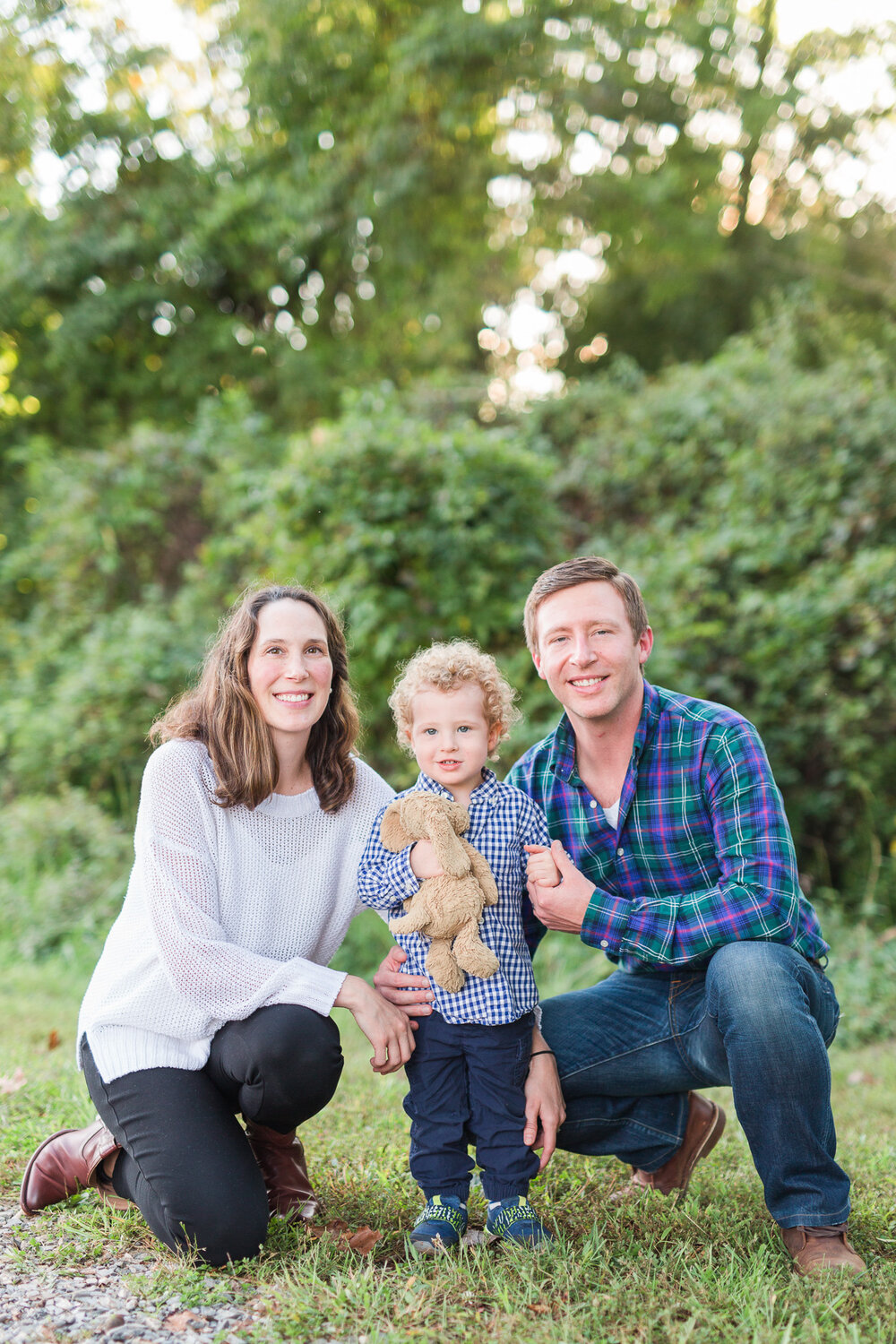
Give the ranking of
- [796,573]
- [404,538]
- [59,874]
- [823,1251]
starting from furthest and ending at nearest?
[59,874], [796,573], [404,538], [823,1251]

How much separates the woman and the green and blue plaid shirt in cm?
52

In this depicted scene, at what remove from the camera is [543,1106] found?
243 cm

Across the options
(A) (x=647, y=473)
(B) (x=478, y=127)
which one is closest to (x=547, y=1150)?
(A) (x=647, y=473)

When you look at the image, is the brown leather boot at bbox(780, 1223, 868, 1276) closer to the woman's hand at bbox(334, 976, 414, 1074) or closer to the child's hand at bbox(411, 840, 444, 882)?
the woman's hand at bbox(334, 976, 414, 1074)

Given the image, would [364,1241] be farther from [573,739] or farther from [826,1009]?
[573,739]

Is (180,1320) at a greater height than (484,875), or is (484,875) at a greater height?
(484,875)

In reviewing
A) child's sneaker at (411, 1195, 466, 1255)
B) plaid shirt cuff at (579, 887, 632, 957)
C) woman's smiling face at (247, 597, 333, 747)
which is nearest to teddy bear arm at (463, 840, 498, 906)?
plaid shirt cuff at (579, 887, 632, 957)

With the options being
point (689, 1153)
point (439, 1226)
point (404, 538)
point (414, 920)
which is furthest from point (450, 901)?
point (404, 538)

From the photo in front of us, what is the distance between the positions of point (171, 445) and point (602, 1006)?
7.16m

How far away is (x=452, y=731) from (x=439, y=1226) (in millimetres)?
1112

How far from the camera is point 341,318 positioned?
39.0 ft

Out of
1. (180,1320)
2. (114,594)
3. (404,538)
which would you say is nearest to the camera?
(180,1320)

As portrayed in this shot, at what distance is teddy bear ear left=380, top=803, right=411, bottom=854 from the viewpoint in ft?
8.30

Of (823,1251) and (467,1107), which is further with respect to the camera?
(467,1107)
